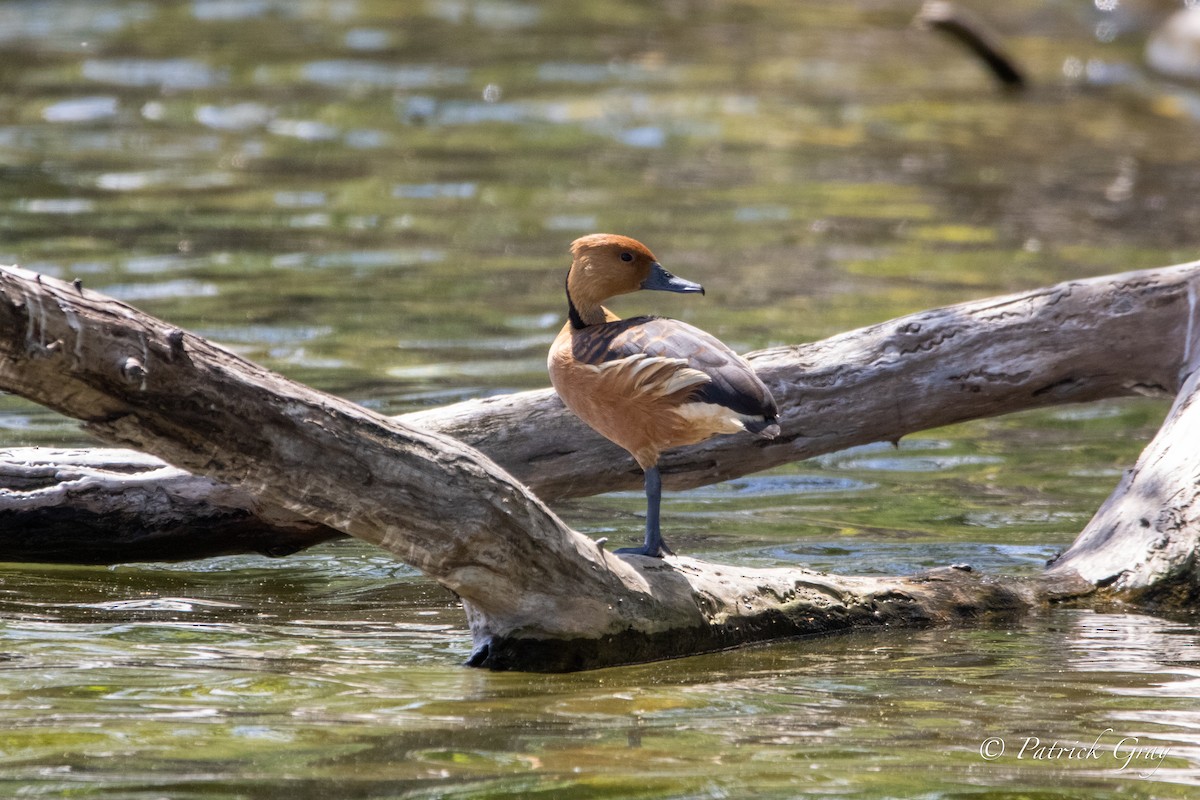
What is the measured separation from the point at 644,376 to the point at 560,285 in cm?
647

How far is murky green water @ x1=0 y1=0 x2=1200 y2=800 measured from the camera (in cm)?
396

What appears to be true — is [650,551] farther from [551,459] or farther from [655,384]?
[551,459]

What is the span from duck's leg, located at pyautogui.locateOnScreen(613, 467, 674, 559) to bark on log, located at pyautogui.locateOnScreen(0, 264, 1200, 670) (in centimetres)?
6

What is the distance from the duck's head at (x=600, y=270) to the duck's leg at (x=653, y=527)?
0.54m

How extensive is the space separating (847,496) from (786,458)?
1.17 m

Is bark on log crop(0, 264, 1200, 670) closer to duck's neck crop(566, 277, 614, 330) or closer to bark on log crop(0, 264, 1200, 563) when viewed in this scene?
bark on log crop(0, 264, 1200, 563)

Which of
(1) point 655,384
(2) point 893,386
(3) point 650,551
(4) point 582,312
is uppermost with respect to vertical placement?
(4) point 582,312

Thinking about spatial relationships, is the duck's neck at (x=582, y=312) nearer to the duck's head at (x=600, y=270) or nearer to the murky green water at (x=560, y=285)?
the duck's head at (x=600, y=270)

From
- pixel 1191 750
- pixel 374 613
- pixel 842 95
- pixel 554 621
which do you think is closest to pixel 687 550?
pixel 374 613

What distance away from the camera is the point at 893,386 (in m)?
6.18

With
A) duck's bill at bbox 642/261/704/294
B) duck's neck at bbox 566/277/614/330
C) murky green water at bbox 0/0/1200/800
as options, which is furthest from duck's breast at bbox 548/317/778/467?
murky green water at bbox 0/0/1200/800

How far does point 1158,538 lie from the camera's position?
5.46 metres

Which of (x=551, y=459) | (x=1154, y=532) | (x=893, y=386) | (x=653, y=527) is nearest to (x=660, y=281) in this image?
(x=653, y=527)

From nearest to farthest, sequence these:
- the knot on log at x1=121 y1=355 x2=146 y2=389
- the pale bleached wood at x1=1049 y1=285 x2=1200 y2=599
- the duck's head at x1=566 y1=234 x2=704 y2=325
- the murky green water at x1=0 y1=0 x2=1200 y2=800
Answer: the knot on log at x1=121 y1=355 x2=146 y2=389 → the murky green water at x1=0 y1=0 x2=1200 y2=800 → the duck's head at x1=566 y1=234 x2=704 y2=325 → the pale bleached wood at x1=1049 y1=285 x2=1200 y2=599
